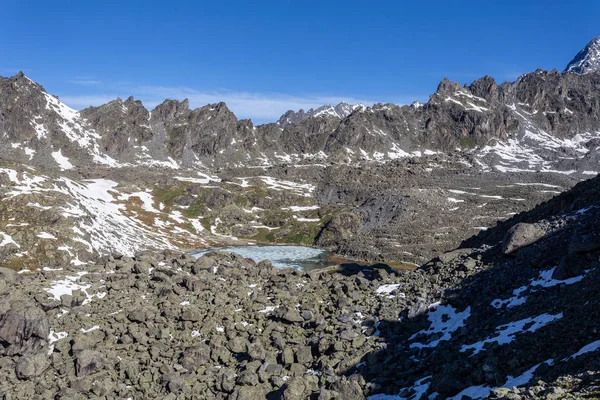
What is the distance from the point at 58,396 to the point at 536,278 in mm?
37534

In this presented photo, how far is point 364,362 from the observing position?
30391 millimetres

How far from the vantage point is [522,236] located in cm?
4159

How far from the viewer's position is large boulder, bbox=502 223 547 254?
135 ft

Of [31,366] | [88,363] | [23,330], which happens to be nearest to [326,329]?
[88,363]

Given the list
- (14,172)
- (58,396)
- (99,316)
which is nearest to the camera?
(58,396)

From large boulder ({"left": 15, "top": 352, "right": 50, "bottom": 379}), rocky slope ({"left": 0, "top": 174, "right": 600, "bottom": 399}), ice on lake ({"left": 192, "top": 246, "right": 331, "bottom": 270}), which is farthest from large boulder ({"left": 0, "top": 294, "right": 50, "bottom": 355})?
ice on lake ({"left": 192, "top": 246, "right": 331, "bottom": 270})

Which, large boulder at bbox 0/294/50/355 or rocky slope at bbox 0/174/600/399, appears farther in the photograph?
large boulder at bbox 0/294/50/355

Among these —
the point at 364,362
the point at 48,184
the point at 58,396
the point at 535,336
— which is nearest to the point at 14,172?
the point at 48,184

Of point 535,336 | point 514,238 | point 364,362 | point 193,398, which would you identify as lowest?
point 193,398

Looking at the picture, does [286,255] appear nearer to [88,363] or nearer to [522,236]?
[522,236]

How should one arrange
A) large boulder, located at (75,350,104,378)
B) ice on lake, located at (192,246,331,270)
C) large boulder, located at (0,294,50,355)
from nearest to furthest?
1. large boulder, located at (75,350,104,378)
2. large boulder, located at (0,294,50,355)
3. ice on lake, located at (192,246,331,270)

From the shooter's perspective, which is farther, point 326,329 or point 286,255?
point 286,255

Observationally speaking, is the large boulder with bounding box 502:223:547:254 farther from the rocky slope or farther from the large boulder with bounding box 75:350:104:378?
the large boulder with bounding box 75:350:104:378

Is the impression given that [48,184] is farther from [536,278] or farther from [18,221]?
[536,278]
